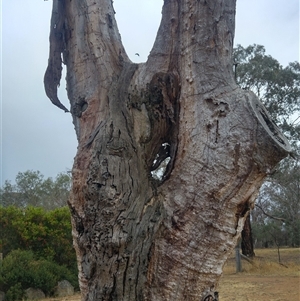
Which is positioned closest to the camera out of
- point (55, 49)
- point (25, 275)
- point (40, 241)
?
point (55, 49)

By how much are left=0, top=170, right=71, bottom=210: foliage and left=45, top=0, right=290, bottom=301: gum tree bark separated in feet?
101

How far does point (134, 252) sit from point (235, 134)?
0.73 metres

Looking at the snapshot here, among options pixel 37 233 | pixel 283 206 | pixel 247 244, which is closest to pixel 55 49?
pixel 37 233

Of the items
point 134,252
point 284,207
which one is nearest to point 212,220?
point 134,252

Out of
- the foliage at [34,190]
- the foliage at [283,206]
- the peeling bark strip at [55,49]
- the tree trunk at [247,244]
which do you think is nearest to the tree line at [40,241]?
the peeling bark strip at [55,49]

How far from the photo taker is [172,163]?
89.3 inches

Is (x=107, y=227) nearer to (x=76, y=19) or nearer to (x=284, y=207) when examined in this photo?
(x=76, y=19)

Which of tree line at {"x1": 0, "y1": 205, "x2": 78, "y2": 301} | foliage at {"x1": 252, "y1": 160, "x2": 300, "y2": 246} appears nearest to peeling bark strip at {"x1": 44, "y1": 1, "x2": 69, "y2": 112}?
tree line at {"x1": 0, "y1": 205, "x2": 78, "y2": 301}

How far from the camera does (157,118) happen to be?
2.46 m

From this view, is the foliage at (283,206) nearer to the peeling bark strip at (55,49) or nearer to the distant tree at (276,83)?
the distant tree at (276,83)

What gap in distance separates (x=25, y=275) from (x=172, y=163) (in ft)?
24.6

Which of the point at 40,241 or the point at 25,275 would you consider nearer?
the point at 25,275

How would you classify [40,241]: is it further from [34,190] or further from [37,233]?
[34,190]

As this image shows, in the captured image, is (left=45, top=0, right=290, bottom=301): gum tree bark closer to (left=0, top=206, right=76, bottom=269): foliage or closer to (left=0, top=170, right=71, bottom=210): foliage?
(left=0, top=206, right=76, bottom=269): foliage
